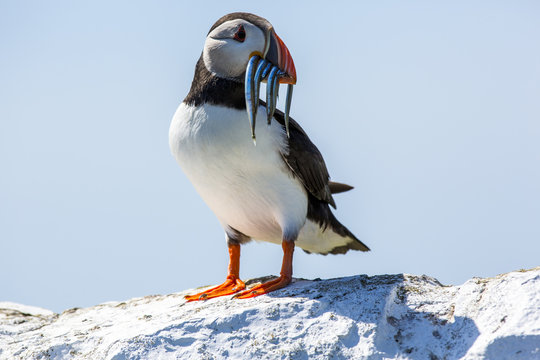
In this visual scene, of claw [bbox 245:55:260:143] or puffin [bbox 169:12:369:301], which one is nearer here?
claw [bbox 245:55:260:143]

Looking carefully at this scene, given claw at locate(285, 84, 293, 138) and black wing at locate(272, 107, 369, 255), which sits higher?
claw at locate(285, 84, 293, 138)

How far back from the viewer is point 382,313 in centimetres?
595

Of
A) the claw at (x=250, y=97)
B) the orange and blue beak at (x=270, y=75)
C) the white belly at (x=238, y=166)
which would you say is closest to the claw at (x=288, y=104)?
the orange and blue beak at (x=270, y=75)

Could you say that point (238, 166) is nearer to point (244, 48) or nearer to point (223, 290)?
point (244, 48)

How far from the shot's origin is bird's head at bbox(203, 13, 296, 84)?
6902 mm

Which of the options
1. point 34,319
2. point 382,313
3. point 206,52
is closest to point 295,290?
point 382,313

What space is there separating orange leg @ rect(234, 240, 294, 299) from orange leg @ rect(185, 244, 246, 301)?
0.95ft

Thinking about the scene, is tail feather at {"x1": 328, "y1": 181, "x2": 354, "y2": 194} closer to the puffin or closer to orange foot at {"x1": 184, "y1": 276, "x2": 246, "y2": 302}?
the puffin

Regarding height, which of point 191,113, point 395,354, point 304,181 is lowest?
point 395,354

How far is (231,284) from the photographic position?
750cm

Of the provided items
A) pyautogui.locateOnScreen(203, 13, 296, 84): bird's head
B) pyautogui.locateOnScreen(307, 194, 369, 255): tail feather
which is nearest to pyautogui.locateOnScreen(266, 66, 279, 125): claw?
pyautogui.locateOnScreen(203, 13, 296, 84): bird's head

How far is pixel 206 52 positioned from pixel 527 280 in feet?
11.9

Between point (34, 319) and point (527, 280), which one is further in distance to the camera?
point (34, 319)

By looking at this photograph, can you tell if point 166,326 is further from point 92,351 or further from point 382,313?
point 382,313
